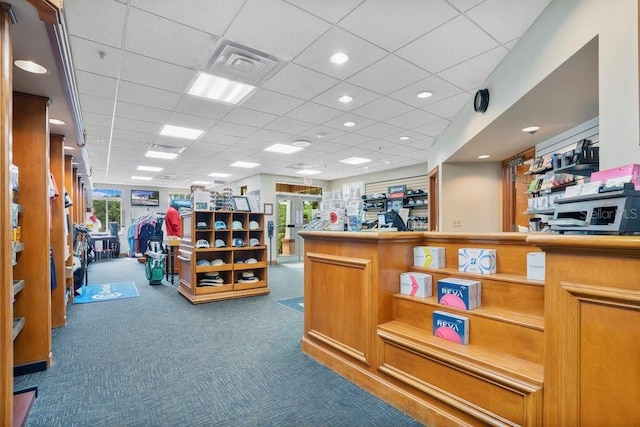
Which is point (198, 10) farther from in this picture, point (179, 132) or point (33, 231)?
point (179, 132)

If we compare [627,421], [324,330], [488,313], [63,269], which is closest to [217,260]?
[63,269]

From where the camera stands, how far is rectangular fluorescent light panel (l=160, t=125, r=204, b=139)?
5529mm

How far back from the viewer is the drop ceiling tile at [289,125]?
5.19 metres

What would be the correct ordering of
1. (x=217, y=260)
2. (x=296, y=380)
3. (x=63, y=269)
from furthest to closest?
1. (x=217, y=260)
2. (x=63, y=269)
3. (x=296, y=380)

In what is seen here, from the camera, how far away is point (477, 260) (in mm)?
2238

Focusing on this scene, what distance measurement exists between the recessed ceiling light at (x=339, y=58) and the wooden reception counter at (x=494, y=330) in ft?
5.77

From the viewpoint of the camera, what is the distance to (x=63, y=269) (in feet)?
13.6

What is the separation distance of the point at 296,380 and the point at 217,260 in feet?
11.4

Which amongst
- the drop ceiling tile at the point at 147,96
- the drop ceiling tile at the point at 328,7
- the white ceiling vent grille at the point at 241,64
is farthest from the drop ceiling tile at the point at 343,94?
the drop ceiling tile at the point at 147,96

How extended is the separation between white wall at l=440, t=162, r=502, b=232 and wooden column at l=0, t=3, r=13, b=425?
5.88 metres

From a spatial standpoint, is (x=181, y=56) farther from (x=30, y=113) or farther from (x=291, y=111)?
(x=291, y=111)

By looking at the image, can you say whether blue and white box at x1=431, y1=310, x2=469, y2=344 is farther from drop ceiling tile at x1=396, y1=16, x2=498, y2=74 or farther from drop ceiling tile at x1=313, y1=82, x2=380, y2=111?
drop ceiling tile at x1=313, y1=82, x2=380, y2=111

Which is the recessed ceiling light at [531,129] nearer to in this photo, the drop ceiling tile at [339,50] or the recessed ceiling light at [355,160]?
the drop ceiling tile at [339,50]

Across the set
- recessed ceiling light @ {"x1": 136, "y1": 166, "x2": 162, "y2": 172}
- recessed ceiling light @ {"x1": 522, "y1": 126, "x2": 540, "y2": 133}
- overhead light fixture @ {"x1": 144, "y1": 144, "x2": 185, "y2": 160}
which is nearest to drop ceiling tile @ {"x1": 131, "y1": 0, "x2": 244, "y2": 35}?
recessed ceiling light @ {"x1": 522, "y1": 126, "x2": 540, "y2": 133}
